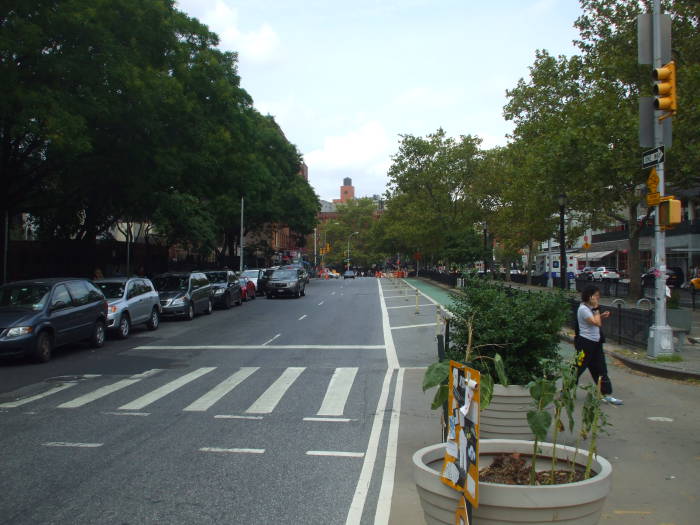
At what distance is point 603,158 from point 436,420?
53.4 feet

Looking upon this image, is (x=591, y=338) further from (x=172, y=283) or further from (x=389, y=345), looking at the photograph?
(x=172, y=283)

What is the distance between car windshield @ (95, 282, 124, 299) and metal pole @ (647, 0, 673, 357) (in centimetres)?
1353

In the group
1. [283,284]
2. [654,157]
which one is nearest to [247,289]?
[283,284]

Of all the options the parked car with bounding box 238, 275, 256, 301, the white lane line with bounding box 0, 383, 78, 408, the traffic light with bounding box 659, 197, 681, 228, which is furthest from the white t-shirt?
the parked car with bounding box 238, 275, 256, 301

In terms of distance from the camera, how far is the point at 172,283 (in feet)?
79.5

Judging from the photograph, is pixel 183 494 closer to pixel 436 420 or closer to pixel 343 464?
pixel 343 464

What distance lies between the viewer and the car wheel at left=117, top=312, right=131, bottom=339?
17.0 metres

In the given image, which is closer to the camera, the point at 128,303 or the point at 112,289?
the point at 128,303

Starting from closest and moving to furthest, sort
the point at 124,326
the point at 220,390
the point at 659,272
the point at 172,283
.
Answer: the point at 220,390, the point at 659,272, the point at 124,326, the point at 172,283

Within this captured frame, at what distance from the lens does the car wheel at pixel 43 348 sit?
12758 mm

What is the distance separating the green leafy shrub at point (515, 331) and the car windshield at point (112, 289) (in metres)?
13.0

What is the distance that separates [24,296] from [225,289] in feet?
48.1

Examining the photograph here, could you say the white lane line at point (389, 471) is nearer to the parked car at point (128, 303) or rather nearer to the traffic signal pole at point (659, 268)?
the traffic signal pole at point (659, 268)

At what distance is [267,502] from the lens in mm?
5148
